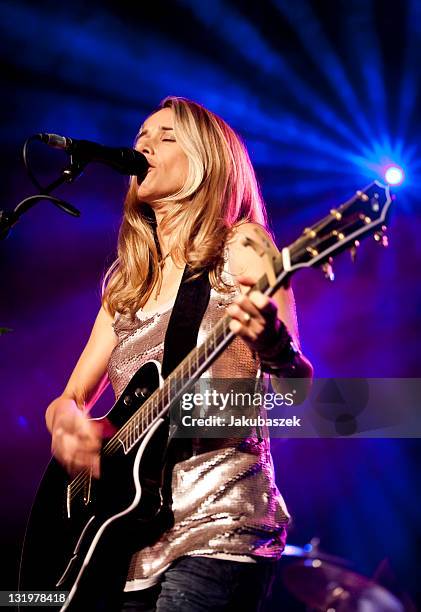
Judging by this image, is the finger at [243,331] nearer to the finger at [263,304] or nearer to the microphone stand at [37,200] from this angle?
the finger at [263,304]

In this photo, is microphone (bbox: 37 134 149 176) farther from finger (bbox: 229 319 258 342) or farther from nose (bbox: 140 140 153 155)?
finger (bbox: 229 319 258 342)

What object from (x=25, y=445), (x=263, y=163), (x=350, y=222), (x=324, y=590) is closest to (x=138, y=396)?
(x=350, y=222)

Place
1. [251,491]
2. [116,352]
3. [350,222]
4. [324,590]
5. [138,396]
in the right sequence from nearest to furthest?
[350,222] → [251,491] → [138,396] → [116,352] → [324,590]

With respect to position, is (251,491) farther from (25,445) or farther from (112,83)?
(112,83)

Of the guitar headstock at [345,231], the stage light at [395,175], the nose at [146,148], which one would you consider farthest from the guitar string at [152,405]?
the stage light at [395,175]

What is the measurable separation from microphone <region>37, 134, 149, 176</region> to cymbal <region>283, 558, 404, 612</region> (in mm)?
2542

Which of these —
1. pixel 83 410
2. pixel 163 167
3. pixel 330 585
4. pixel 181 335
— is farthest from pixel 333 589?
pixel 163 167

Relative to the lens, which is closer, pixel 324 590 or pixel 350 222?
pixel 350 222

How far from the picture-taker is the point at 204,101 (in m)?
4.63

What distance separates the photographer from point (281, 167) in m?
4.61

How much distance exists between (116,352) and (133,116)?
2.63 metres

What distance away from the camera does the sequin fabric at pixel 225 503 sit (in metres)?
1.84

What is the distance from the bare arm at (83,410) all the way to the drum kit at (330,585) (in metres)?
1.84

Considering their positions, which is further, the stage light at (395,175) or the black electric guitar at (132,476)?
the stage light at (395,175)
